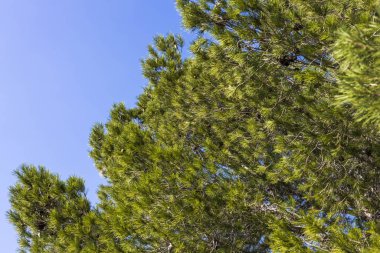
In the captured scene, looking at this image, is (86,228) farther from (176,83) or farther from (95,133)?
(95,133)

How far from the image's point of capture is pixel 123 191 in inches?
193

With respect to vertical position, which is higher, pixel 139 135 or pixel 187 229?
pixel 139 135

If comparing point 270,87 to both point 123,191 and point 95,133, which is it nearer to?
point 123,191

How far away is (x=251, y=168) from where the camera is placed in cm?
529

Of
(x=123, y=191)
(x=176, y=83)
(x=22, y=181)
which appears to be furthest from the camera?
(x=176, y=83)

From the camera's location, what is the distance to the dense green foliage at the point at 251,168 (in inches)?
144

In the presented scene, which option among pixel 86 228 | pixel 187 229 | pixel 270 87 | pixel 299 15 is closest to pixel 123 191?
pixel 86 228

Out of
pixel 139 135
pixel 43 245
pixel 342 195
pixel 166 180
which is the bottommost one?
pixel 342 195

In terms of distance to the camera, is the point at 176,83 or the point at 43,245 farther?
the point at 176,83

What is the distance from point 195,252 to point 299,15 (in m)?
2.99

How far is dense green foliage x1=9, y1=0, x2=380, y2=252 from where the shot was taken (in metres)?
3.65

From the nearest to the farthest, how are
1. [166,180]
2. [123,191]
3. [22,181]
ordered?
1. [166,180]
2. [123,191]
3. [22,181]

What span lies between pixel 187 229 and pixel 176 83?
135 inches

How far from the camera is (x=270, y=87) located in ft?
15.5
